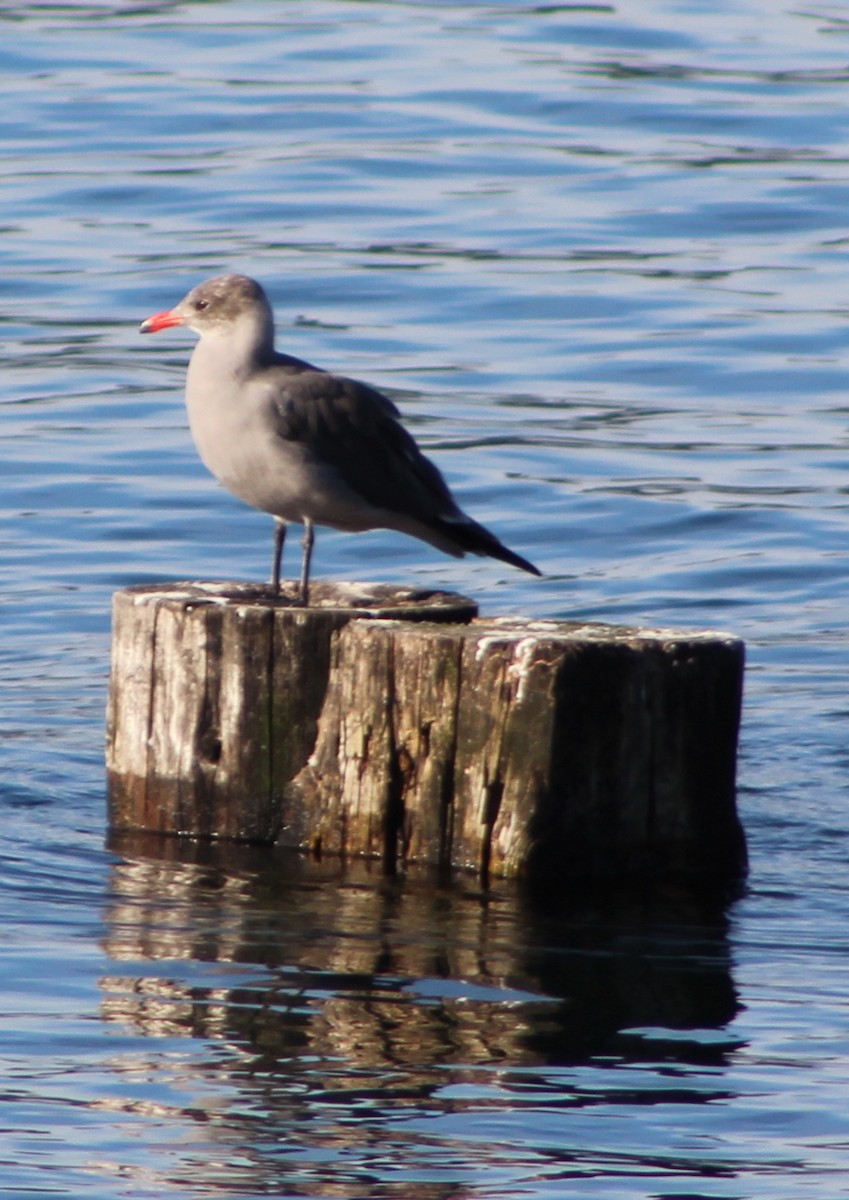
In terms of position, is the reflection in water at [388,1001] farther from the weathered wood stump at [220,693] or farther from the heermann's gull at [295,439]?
the heermann's gull at [295,439]

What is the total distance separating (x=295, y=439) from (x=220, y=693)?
0.85 metres

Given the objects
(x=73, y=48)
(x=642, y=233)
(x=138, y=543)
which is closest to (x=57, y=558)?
(x=138, y=543)

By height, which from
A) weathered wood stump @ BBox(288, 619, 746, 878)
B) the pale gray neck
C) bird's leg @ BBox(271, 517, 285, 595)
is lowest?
weathered wood stump @ BBox(288, 619, 746, 878)

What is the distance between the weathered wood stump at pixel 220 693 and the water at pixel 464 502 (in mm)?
162

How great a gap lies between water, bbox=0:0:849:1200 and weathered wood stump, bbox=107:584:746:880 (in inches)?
5.9

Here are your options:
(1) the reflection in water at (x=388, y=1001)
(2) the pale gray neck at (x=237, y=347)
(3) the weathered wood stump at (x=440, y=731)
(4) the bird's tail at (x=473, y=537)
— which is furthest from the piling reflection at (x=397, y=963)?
(2) the pale gray neck at (x=237, y=347)

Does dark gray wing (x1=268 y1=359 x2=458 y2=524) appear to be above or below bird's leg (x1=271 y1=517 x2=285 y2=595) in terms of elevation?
above

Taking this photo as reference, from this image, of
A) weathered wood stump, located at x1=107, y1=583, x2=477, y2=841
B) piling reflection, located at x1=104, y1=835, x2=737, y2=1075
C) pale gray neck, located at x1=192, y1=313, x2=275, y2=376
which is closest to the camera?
piling reflection, located at x1=104, y1=835, x2=737, y2=1075

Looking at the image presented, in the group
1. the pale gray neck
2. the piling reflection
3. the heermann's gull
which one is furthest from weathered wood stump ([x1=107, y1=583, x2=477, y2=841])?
the pale gray neck

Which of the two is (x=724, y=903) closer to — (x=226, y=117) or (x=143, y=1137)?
(x=143, y=1137)

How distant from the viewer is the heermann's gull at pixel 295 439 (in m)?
7.37

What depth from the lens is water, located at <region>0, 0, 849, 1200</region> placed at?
17.8ft

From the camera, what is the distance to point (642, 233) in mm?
19016

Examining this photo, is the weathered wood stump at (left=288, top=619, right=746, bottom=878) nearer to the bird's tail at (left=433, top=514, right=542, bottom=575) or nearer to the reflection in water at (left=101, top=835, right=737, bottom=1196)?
the reflection in water at (left=101, top=835, right=737, bottom=1196)
